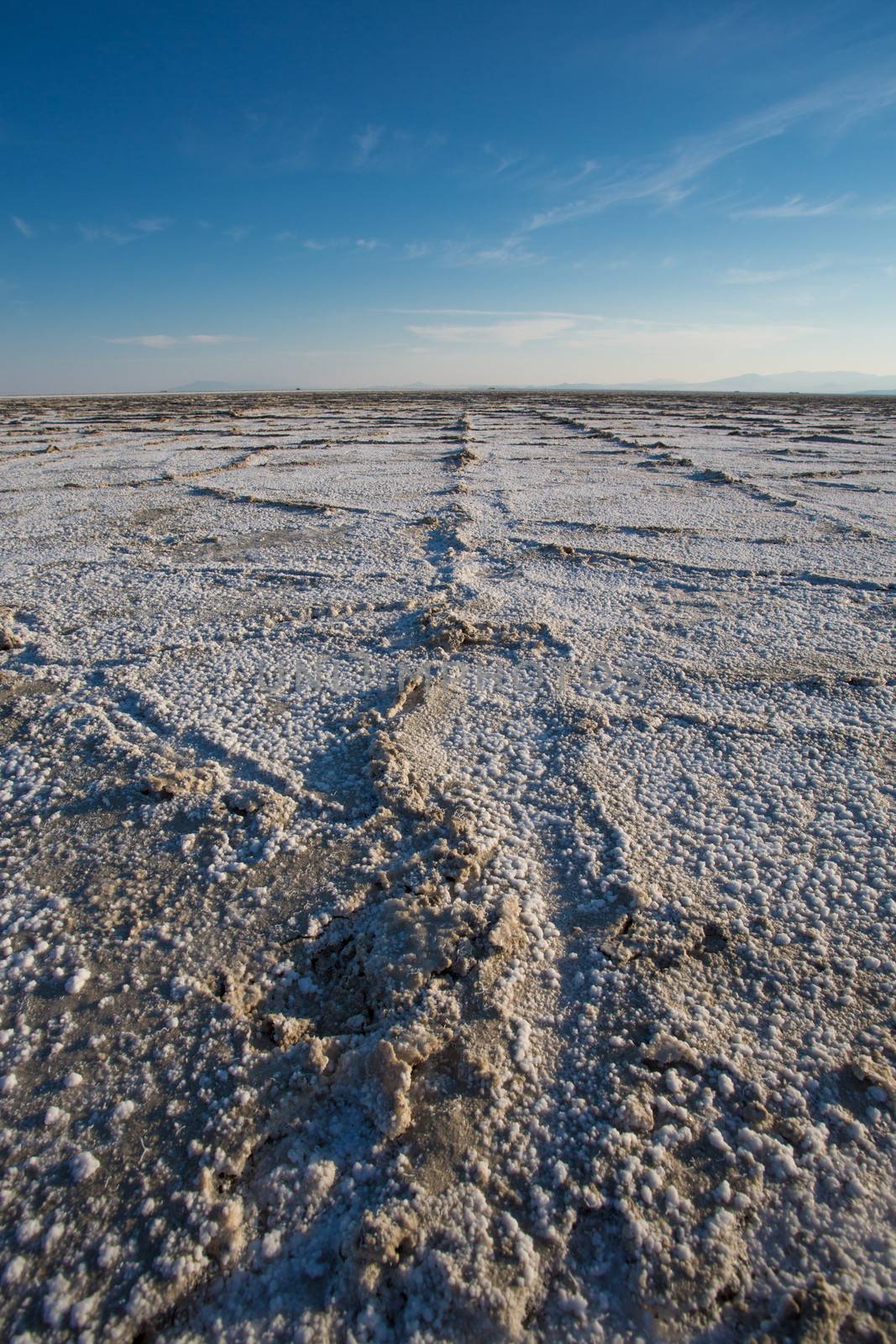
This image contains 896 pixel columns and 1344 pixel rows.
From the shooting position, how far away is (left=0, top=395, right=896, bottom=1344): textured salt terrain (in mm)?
1042

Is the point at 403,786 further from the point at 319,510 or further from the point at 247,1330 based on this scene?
the point at 319,510

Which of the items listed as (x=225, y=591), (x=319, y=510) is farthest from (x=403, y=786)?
(x=319, y=510)

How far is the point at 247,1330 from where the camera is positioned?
0.98 metres

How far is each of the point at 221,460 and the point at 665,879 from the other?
30.3 ft

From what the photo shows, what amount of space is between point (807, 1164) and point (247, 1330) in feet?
3.10

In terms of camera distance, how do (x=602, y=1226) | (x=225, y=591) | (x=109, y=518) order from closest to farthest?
(x=602, y=1226), (x=225, y=591), (x=109, y=518)

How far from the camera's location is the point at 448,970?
4.98ft

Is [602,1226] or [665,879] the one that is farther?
[665,879]

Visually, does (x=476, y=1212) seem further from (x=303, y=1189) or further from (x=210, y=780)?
(x=210, y=780)

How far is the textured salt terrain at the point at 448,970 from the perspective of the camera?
1.04 metres

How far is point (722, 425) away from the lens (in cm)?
1623

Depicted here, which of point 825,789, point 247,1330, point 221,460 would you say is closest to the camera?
point 247,1330

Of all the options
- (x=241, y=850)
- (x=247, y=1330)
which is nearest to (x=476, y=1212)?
(x=247, y=1330)

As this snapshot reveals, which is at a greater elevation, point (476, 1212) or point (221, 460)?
point (221, 460)
